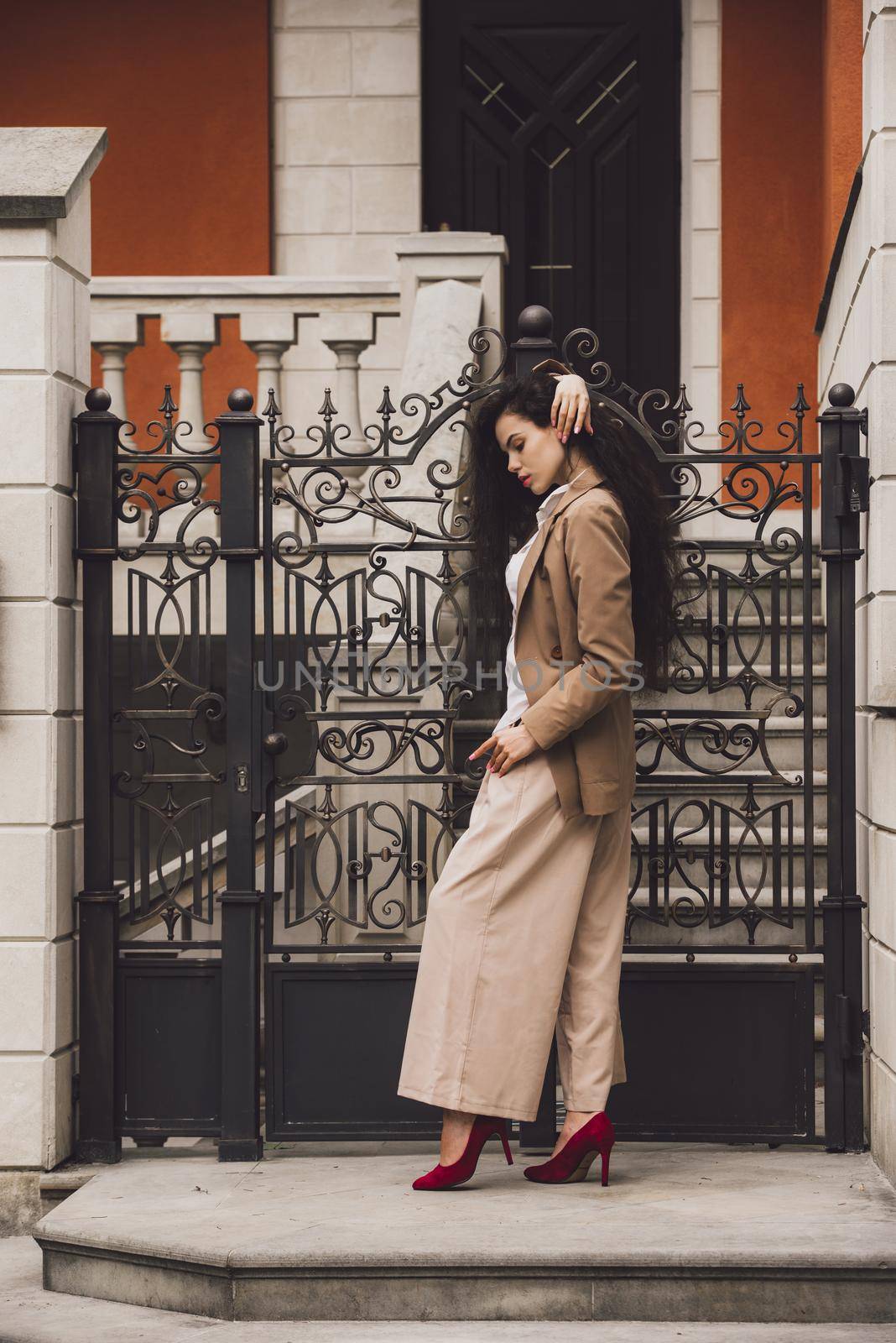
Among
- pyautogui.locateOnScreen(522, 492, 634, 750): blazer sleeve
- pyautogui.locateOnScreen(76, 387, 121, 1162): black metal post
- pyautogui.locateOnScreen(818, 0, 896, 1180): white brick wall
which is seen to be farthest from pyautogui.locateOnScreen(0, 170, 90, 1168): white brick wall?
pyautogui.locateOnScreen(818, 0, 896, 1180): white brick wall

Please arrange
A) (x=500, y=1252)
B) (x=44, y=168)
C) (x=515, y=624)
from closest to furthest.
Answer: (x=500, y=1252) → (x=515, y=624) → (x=44, y=168)

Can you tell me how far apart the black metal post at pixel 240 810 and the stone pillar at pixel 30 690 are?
513 millimetres

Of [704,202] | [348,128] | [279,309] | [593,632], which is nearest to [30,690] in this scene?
[593,632]

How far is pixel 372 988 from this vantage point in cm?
495

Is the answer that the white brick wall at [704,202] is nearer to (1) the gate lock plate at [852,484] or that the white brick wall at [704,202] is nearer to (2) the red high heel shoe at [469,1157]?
(1) the gate lock plate at [852,484]

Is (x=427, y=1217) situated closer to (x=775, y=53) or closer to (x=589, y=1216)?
(x=589, y=1216)

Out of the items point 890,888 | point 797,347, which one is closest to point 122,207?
point 797,347

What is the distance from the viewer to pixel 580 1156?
441 cm

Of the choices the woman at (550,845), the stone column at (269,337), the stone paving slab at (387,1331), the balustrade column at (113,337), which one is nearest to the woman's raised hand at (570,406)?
the woman at (550,845)

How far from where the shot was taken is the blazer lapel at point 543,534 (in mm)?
4387

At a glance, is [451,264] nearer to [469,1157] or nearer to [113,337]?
[113,337]

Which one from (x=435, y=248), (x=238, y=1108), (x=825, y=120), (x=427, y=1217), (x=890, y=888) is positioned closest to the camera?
(x=427, y=1217)

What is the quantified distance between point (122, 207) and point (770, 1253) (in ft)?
24.1

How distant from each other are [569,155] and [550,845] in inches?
250
